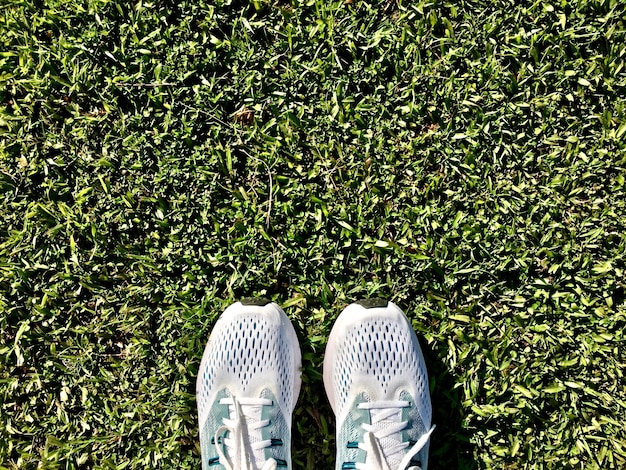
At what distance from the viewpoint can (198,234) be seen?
2.10m

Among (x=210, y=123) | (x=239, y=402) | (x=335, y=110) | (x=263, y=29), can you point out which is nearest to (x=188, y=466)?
(x=239, y=402)

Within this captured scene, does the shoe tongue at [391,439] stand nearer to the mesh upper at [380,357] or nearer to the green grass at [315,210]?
the mesh upper at [380,357]

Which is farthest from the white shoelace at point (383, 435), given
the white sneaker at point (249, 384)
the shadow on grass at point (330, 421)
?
the white sneaker at point (249, 384)

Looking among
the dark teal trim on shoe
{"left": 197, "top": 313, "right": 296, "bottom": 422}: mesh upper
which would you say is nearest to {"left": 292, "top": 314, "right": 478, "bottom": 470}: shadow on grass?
{"left": 197, "top": 313, "right": 296, "bottom": 422}: mesh upper

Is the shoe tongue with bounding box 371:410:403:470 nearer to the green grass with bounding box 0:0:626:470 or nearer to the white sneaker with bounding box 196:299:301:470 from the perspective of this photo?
the green grass with bounding box 0:0:626:470

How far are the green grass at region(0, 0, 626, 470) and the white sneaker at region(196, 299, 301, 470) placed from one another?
0.29ft

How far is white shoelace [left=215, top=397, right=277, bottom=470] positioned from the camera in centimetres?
192

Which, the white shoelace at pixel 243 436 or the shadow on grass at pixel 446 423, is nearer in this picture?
the white shoelace at pixel 243 436

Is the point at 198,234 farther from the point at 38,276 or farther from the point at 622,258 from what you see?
the point at 622,258

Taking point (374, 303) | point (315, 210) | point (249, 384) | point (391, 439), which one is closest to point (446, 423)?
point (391, 439)

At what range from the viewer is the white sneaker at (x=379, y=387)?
1967 millimetres

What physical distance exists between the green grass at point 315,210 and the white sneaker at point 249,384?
9cm

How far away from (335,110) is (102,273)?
1.07 metres

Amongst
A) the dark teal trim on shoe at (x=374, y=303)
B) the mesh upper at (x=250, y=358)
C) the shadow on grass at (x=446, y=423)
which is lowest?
the shadow on grass at (x=446, y=423)
